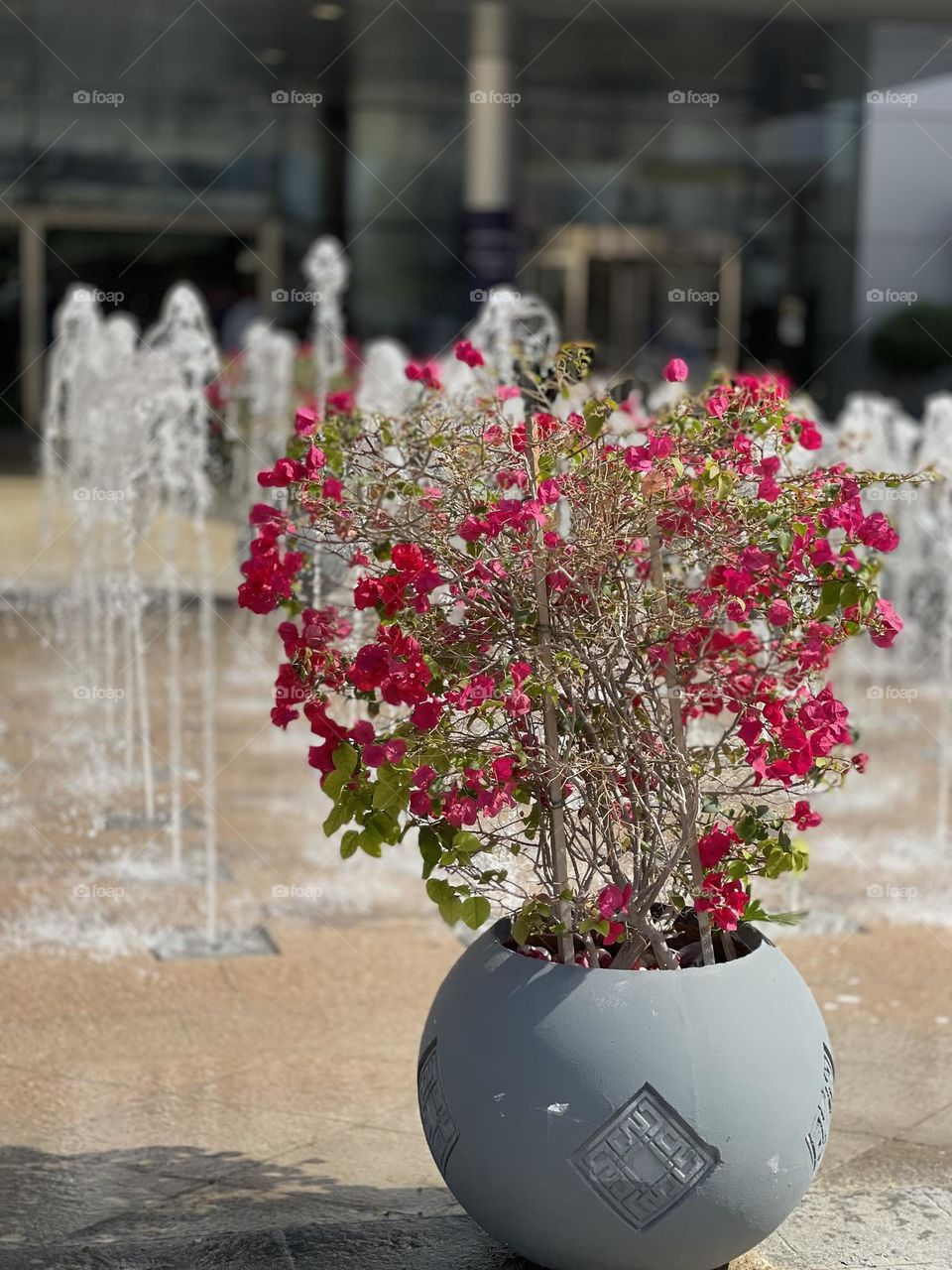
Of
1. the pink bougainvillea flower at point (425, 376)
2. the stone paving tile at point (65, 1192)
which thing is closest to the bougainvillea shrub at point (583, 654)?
the pink bougainvillea flower at point (425, 376)

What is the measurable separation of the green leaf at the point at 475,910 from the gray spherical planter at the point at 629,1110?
97mm

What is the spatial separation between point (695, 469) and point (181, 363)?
5749 mm

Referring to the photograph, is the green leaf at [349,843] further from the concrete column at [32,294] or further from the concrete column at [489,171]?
the concrete column at [32,294]

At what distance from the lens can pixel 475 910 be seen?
3201mm

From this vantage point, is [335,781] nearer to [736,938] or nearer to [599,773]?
[599,773]

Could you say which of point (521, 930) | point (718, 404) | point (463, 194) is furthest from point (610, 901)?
point (463, 194)

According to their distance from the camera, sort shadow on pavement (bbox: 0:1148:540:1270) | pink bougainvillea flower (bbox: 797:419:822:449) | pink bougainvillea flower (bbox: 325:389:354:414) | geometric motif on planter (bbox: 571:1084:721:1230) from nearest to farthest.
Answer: geometric motif on planter (bbox: 571:1084:721:1230)
shadow on pavement (bbox: 0:1148:540:1270)
pink bougainvillea flower (bbox: 797:419:822:449)
pink bougainvillea flower (bbox: 325:389:354:414)

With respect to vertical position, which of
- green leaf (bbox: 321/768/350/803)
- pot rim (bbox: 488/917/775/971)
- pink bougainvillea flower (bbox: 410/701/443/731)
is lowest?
pot rim (bbox: 488/917/775/971)

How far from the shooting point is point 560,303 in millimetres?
22562

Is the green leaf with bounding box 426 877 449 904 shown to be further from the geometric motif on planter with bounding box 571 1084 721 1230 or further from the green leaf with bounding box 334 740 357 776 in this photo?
the geometric motif on planter with bounding box 571 1084 721 1230

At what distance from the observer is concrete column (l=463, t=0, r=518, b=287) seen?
16438mm

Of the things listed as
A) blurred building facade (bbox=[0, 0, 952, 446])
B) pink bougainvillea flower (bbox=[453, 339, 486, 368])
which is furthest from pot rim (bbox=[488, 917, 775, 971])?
blurred building facade (bbox=[0, 0, 952, 446])

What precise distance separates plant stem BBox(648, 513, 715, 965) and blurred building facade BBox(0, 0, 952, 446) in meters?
15.3

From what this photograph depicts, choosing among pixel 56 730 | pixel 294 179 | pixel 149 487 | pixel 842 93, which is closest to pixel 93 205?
pixel 294 179
